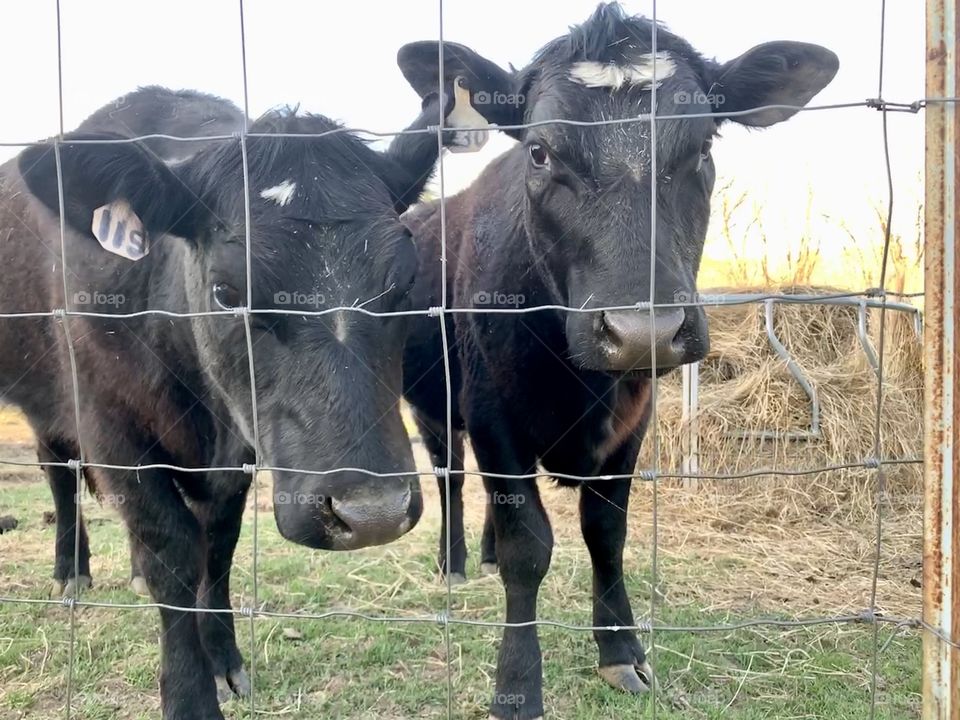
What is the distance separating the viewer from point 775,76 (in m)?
3.17

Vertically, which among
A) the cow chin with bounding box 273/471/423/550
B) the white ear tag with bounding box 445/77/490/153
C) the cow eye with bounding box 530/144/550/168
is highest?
the white ear tag with bounding box 445/77/490/153

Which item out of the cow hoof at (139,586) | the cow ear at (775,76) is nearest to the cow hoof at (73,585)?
the cow hoof at (139,586)

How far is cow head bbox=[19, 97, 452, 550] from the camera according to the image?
2.36m

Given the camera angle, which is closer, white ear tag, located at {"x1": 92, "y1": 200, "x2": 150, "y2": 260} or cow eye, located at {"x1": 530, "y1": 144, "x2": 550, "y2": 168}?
white ear tag, located at {"x1": 92, "y1": 200, "x2": 150, "y2": 260}

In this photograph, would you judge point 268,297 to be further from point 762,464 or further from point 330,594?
point 762,464

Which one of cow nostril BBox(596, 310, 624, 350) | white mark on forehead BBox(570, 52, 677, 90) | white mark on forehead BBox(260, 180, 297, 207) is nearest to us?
cow nostril BBox(596, 310, 624, 350)

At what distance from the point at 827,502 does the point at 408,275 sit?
17.5 ft

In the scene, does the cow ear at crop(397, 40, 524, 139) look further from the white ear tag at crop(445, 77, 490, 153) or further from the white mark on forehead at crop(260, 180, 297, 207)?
the white mark on forehead at crop(260, 180, 297, 207)

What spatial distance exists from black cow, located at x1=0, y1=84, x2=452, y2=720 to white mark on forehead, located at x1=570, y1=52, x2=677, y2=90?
20.5 inches

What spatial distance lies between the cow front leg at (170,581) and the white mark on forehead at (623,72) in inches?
83.2

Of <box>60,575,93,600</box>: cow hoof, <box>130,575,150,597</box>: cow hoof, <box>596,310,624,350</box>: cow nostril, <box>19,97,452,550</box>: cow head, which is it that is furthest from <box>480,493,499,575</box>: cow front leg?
<box>596,310,624,350</box>: cow nostril

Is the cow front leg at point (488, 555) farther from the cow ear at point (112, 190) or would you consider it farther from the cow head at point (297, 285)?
the cow ear at point (112, 190)

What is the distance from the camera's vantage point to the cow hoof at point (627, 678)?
3385 mm

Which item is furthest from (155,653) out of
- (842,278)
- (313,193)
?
(842,278)
